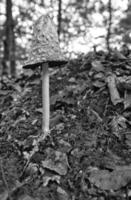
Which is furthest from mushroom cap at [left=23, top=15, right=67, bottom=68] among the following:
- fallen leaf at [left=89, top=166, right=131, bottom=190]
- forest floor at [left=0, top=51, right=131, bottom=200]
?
fallen leaf at [left=89, top=166, right=131, bottom=190]

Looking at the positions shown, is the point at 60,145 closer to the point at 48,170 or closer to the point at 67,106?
the point at 48,170

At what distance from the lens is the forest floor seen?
2.43 m

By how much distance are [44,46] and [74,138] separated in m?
1.37

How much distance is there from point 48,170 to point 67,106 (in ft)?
4.60

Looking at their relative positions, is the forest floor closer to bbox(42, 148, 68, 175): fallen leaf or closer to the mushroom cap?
bbox(42, 148, 68, 175): fallen leaf

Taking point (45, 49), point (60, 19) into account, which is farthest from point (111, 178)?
point (60, 19)

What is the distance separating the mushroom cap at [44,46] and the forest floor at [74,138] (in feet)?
3.50

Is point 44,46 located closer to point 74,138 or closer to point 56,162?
point 74,138

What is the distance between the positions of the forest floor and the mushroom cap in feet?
3.50

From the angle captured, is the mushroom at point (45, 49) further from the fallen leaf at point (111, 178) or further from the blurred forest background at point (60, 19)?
the blurred forest background at point (60, 19)

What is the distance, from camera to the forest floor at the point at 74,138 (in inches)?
95.5

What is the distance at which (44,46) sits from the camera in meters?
3.01

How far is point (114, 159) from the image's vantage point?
2707 mm

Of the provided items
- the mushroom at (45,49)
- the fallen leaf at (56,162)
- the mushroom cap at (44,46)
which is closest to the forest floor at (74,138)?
the fallen leaf at (56,162)
